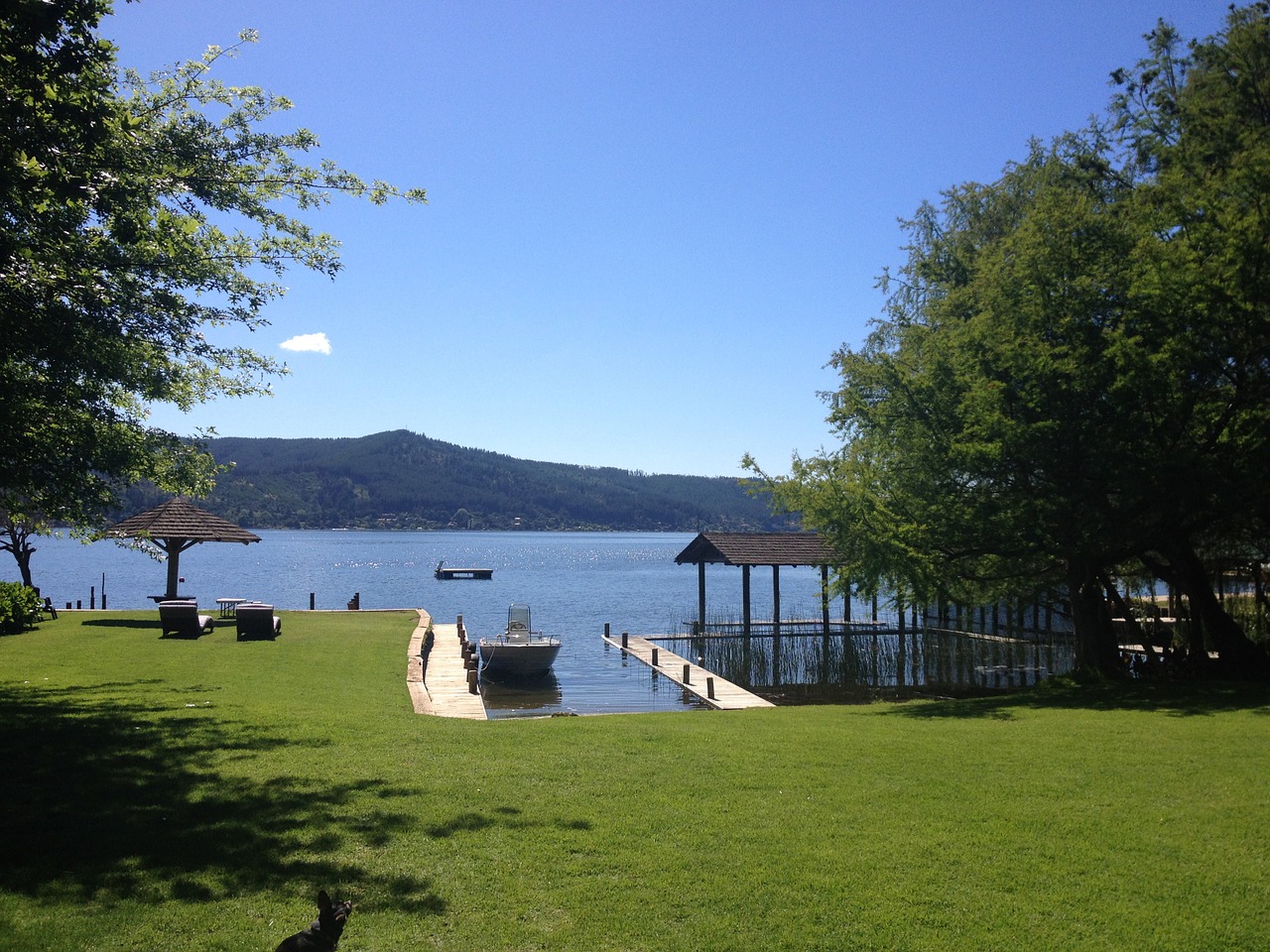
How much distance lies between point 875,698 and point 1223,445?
10145 mm

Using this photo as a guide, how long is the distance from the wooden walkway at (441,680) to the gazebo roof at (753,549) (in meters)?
11.3

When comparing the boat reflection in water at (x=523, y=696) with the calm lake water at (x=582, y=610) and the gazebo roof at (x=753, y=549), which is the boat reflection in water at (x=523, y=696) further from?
the gazebo roof at (x=753, y=549)

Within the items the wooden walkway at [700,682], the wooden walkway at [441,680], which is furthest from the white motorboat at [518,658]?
the wooden walkway at [700,682]

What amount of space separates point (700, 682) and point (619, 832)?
17144 millimetres

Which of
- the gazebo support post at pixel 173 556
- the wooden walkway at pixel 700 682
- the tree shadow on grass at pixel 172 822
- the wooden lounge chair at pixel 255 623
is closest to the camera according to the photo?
the tree shadow on grass at pixel 172 822

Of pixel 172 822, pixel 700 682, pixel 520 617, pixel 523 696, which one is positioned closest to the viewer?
pixel 172 822

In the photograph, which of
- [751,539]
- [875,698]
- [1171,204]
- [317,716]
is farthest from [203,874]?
[751,539]

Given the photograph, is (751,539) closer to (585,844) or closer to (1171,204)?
(1171,204)

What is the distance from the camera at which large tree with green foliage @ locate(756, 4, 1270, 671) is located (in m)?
15.9

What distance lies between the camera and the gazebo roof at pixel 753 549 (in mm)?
35562

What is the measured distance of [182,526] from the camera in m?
26.6

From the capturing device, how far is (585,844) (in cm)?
633

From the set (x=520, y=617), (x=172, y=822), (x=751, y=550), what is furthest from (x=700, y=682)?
(x=172, y=822)

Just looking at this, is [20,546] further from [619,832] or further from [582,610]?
[582,610]
